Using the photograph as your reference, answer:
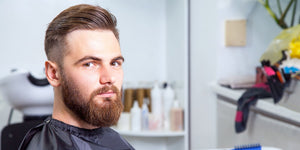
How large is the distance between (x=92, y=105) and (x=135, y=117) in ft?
4.91

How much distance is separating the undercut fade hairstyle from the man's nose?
9 centimetres

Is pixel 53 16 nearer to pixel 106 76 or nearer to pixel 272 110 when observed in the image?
pixel 106 76

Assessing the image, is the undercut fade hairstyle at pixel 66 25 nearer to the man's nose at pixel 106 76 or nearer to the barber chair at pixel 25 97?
the man's nose at pixel 106 76

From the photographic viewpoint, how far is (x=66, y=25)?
73cm

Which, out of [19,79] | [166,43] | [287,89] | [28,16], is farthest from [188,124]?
[28,16]

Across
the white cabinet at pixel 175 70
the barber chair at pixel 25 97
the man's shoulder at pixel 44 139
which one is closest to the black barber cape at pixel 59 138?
the man's shoulder at pixel 44 139

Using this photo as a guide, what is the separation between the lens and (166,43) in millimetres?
1953

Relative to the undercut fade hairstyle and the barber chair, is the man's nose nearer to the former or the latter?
the undercut fade hairstyle

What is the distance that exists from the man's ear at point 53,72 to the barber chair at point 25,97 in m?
0.87

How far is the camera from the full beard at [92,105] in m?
0.74

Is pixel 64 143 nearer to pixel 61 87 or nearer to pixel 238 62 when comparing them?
pixel 61 87

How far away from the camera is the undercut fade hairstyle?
2.39 ft

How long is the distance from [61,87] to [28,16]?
0.48 metres

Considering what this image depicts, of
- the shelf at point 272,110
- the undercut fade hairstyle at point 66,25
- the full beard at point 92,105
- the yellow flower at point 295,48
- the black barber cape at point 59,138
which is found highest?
the undercut fade hairstyle at point 66,25
